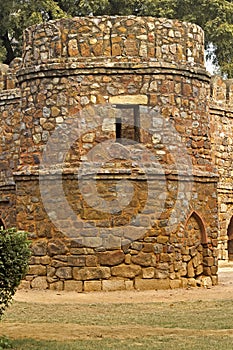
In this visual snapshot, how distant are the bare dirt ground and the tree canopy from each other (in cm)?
1011

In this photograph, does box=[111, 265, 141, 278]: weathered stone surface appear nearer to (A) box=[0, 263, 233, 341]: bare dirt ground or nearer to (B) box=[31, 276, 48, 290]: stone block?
(A) box=[0, 263, 233, 341]: bare dirt ground

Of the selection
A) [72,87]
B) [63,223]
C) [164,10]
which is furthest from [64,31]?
[164,10]

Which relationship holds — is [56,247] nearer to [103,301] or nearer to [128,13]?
[103,301]

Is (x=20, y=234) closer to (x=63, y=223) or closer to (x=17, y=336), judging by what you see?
(x=17, y=336)

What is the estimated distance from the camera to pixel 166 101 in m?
17.0

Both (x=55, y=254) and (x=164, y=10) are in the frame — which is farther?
(x=164, y=10)

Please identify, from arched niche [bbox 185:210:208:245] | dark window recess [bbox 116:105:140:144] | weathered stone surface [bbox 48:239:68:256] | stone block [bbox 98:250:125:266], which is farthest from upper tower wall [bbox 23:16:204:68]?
stone block [bbox 98:250:125:266]

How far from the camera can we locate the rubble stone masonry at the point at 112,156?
1642 cm

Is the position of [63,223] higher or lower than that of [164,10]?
lower

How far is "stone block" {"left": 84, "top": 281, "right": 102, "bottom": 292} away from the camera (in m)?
16.3

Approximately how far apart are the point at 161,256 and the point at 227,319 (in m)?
3.93

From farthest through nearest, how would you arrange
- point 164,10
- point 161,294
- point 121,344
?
point 164,10
point 161,294
point 121,344

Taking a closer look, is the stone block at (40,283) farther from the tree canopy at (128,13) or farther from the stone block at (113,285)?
the tree canopy at (128,13)

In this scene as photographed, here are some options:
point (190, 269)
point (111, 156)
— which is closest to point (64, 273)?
point (111, 156)
